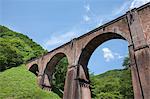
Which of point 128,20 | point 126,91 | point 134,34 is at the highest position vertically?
point 128,20

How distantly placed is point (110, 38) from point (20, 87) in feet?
35.9

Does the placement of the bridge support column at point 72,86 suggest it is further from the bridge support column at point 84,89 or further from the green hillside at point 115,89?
the green hillside at point 115,89

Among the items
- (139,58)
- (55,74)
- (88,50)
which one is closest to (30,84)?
(55,74)

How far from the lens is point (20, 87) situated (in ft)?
76.8

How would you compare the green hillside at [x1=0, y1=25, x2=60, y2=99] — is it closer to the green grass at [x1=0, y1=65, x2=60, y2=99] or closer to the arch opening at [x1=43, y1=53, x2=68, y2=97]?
the green grass at [x1=0, y1=65, x2=60, y2=99]

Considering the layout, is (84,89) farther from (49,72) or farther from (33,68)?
(33,68)

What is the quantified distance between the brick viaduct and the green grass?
2.06m

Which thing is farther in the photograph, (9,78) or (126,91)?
(126,91)

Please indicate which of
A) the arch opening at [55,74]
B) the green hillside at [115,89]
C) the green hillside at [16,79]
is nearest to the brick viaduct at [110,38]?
the arch opening at [55,74]

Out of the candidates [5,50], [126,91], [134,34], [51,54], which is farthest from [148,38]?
[5,50]

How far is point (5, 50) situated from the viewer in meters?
33.4

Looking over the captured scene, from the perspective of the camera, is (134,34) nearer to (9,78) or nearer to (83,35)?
(83,35)

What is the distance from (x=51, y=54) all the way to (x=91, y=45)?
7040mm

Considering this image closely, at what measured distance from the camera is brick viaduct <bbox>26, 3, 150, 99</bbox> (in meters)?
15.0
